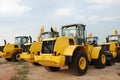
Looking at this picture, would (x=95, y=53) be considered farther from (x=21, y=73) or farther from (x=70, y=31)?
(x=21, y=73)

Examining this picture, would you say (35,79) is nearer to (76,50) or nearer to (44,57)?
(44,57)

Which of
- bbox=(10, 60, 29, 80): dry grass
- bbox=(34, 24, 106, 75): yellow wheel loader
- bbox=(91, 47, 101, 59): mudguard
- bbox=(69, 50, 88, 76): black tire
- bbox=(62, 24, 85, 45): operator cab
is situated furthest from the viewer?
bbox=(91, 47, 101, 59): mudguard

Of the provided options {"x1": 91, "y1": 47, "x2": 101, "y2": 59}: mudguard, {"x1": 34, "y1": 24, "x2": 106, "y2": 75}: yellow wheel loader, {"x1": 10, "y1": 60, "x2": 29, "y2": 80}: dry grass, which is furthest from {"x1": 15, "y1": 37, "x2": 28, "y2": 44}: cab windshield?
{"x1": 91, "y1": 47, "x2": 101, "y2": 59}: mudguard

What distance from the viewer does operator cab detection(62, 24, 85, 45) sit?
1380cm

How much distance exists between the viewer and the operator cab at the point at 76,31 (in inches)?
543

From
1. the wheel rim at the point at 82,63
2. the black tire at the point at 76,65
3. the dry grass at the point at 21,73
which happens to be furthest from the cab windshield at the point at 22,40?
the black tire at the point at 76,65

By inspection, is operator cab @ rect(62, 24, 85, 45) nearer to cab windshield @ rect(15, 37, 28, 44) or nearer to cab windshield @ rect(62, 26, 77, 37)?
cab windshield @ rect(62, 26, 77, 37)

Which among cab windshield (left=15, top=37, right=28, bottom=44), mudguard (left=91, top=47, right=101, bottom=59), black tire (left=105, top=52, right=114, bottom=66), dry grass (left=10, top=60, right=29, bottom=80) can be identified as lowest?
dry grass (left=10, top=60, right=29, bottom=80)

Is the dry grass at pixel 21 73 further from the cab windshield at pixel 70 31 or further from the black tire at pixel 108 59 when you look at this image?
the black tire at pixel 108 59

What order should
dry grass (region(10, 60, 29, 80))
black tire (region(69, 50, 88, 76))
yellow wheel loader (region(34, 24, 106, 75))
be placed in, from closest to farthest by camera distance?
dry grass (region(10, 60, 29, 80)) < yellow wheel loader (region(34, 24, 106, 75)) < black tire (region(69, 50, 88, 76))

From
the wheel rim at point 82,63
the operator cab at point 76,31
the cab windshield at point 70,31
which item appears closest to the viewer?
the wheel rim at point 82,63

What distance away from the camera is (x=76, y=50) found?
12812 millimetres

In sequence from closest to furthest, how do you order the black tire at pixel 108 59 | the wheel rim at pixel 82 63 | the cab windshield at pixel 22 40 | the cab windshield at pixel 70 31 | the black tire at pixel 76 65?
the black tire at pixel 76 65
the wheel rim at pixel 82 63
the cab windshield at pixel 70 31
the black tire at pixel 108 59
the cab windshield at pixel 22 40

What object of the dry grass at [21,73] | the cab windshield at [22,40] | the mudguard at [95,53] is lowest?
the dry grass at [21,73]
